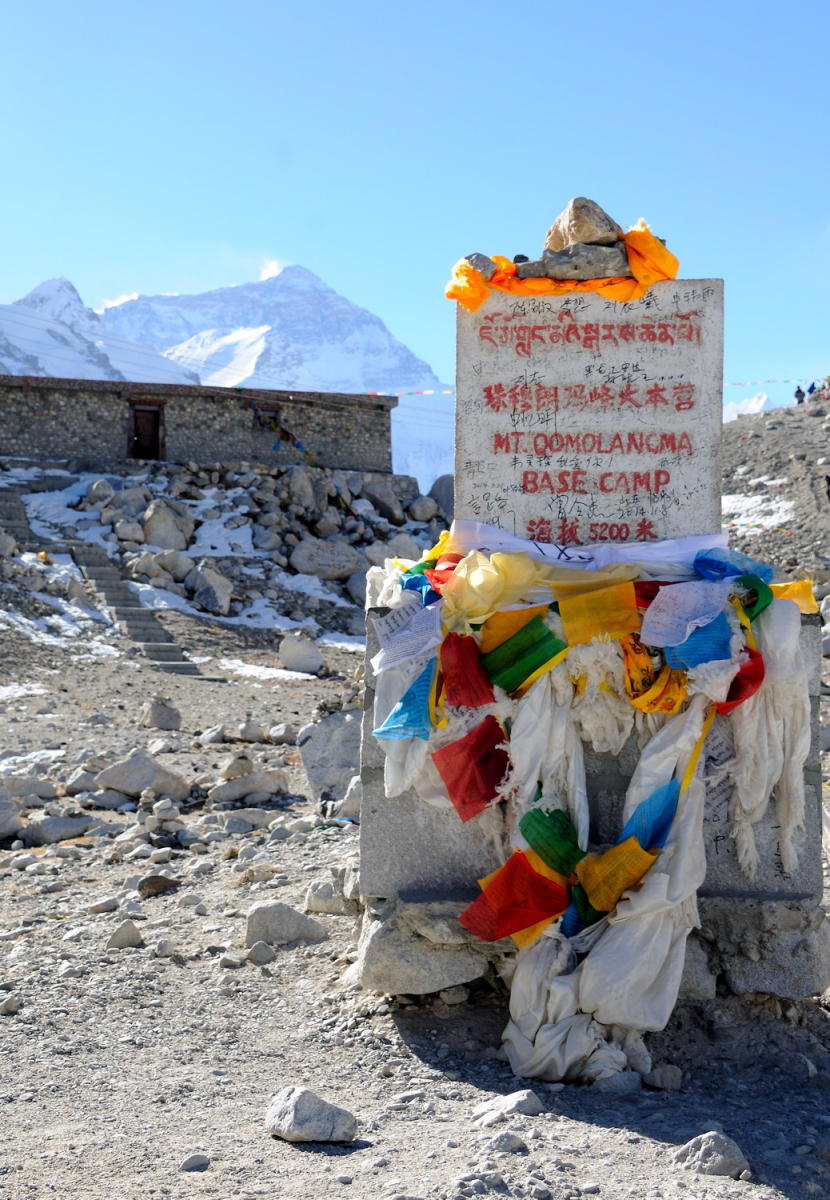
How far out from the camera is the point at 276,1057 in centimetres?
370

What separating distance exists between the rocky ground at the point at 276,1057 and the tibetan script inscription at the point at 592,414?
1768 mm

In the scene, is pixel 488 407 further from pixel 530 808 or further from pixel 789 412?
pixel 789 412

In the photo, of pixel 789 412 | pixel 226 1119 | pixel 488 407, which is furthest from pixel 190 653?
pixel 789 412

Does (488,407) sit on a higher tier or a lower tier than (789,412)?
lower

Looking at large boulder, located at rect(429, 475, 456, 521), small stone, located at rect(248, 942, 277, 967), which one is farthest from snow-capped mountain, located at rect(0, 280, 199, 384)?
small stone, located at rect(248, 942, 277, 967)

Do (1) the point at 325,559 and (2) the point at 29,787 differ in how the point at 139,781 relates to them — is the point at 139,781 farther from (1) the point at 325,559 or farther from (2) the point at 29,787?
(1) the point at 325,559

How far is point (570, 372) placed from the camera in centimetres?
466

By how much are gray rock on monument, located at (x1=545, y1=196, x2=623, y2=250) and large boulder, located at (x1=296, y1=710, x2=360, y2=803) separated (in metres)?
3.60

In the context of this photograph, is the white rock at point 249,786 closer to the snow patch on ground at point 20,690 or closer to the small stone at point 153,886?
the small stone at point 153,886

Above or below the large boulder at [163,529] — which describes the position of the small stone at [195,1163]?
below

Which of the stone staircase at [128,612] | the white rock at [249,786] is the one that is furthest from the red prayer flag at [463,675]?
the stone staircase at [128,612]

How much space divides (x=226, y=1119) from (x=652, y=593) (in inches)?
88.1

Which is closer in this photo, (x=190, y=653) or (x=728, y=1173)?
(x=728, y=1173)

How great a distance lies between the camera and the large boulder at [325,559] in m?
20.8
